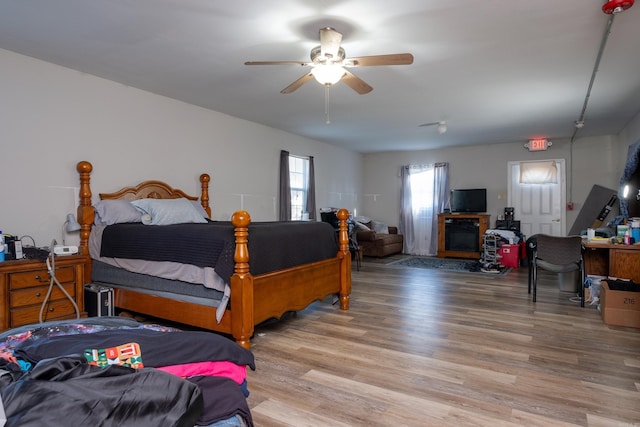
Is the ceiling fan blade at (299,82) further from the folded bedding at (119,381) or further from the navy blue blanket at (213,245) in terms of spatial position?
the folded bedding at (119,381)

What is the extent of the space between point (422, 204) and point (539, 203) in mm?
A: 2349

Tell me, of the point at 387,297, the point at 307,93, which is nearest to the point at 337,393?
the point at 387,297

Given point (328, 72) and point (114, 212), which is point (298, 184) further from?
point (328, 72)

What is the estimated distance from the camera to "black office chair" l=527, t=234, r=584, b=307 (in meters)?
3.98

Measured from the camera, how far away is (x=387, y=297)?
4406 millimetres

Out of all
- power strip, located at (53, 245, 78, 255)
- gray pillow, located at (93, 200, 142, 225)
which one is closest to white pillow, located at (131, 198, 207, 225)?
gray pillow, located at (93, 200, 142, 225)

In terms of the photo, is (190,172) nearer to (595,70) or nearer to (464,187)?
(595,70)

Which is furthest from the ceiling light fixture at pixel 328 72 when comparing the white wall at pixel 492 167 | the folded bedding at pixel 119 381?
the white wall at pixel 492 167

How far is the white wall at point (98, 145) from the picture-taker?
10.5 feet

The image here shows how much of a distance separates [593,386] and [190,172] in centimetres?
444

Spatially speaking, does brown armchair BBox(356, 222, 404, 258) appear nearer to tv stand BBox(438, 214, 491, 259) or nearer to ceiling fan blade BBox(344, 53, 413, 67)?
tv stand BBox(438, 214, 491, 259)

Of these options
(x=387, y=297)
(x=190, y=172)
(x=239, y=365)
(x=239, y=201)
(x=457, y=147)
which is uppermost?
(x=457, y=147)

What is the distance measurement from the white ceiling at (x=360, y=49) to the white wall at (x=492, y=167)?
2181 millimetres

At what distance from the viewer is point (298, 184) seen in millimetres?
6879
